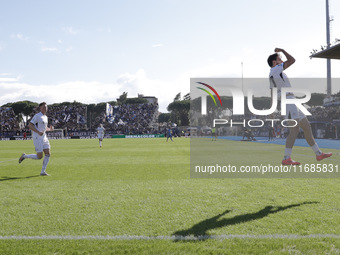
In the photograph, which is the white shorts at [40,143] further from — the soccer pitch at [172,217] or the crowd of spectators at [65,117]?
the crowd of spectators at [65,117]

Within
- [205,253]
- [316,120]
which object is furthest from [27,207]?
[316,120]

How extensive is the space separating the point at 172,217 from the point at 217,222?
2.31ft

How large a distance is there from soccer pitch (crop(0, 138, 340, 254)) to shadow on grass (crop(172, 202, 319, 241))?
14 millimetres

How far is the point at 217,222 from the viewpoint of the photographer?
4355 millimetres

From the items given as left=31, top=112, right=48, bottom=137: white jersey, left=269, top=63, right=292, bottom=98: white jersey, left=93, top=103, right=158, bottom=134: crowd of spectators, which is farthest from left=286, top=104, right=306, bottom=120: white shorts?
left=93, top=103, right=158, bottom=134: crowd of spectators

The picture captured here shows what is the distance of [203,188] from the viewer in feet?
23.0

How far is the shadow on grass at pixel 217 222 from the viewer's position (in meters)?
3.88

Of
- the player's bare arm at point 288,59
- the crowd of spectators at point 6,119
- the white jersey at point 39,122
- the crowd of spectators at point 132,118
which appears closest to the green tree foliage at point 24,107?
the crowd of spectators at point 6,119

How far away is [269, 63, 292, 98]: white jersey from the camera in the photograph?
5730mm

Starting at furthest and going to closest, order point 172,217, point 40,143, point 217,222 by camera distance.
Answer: point 40,143 → point 172,217 → point 217,222

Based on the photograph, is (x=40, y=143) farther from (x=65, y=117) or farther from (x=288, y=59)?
(x=65, y=117)

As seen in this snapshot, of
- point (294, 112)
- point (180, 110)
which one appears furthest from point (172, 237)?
point (180, 110)

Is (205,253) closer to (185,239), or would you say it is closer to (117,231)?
(185,239)

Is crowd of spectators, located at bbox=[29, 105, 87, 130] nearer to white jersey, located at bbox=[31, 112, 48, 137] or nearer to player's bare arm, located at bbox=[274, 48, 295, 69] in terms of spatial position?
white jersey, located at bbox=[31, 112, 48, 137]
